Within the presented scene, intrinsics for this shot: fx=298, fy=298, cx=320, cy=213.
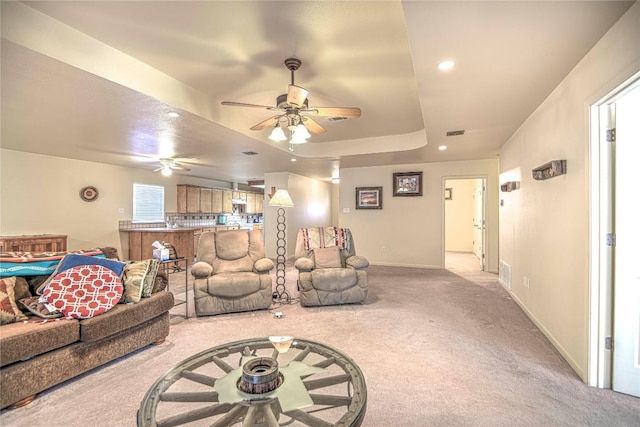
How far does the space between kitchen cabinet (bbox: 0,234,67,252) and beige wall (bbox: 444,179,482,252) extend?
8929 mm

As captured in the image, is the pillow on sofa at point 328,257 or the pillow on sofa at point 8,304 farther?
the pillow on sofa at point 328,257

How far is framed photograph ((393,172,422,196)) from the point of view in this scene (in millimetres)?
6340

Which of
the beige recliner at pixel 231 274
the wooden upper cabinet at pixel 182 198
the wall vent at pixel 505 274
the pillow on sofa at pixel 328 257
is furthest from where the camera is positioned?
the wooden upper cabinet at pixel 182 198

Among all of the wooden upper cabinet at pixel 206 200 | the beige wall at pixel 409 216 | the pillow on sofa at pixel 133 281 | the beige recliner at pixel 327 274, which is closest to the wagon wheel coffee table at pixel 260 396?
the pillow on sofa at pixel 133 281

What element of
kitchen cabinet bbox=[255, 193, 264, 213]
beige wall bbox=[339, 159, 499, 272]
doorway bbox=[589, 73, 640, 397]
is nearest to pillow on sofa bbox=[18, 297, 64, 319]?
doorway bbox=[589, 73, 640, 397]

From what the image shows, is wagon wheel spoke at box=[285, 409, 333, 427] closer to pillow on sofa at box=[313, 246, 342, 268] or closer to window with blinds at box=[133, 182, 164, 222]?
pillow on sofa at box=[313, 246, 342, 268]

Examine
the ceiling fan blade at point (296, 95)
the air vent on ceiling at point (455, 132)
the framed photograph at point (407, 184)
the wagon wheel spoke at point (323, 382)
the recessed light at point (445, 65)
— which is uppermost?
the recessed light at point (445, 65)

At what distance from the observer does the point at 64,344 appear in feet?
6.57

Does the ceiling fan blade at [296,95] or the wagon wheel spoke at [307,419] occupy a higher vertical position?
the ceiling fan blade at [296,95]

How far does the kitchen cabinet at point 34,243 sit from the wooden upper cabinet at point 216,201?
3.61 meters

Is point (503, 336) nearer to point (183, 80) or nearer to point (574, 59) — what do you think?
point (574, 59)

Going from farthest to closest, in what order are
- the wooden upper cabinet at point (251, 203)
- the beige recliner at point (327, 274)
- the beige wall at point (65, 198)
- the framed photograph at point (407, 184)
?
the wooden upper cabinet at point (251, 203)
the framed photograph at point (407, 184)
the beige wall at point (65, 198)
the beige recliner at point (327, 274)

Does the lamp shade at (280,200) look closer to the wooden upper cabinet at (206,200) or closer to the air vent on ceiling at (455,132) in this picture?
the air vent on ceiling at (455,132)

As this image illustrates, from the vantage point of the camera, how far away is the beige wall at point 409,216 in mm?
5922
